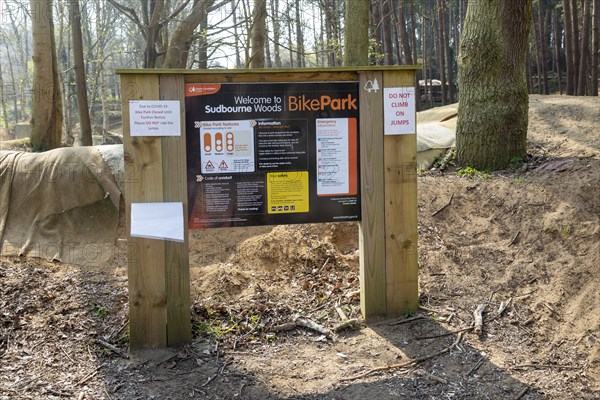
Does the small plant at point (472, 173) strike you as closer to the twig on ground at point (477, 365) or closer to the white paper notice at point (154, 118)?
the twig on ground at point (477, 365)

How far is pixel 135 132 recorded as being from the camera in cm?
420

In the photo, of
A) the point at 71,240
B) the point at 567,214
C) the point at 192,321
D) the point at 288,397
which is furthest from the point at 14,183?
the point at 567,214

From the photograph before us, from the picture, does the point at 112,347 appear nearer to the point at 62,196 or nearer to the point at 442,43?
the point at 62,196

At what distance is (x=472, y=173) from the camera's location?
7363mm

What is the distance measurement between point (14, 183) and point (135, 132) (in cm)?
385

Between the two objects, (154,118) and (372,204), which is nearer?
(154,118)

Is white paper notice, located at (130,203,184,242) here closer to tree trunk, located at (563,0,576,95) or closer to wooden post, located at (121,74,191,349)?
wooden post, located at (121,74,191,349)

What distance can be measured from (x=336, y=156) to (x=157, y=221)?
4.53 feet

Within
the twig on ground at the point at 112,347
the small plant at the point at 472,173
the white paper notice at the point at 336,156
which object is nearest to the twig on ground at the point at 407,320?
the white paper notice at the point at 336,156

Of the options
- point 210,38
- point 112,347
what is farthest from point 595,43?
point 112,347

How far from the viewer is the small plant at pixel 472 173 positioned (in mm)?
7166

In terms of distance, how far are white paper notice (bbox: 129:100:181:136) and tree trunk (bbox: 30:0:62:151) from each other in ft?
28.0

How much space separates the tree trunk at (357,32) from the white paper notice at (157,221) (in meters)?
5.39

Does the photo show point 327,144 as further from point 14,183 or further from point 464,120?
point 14,183
